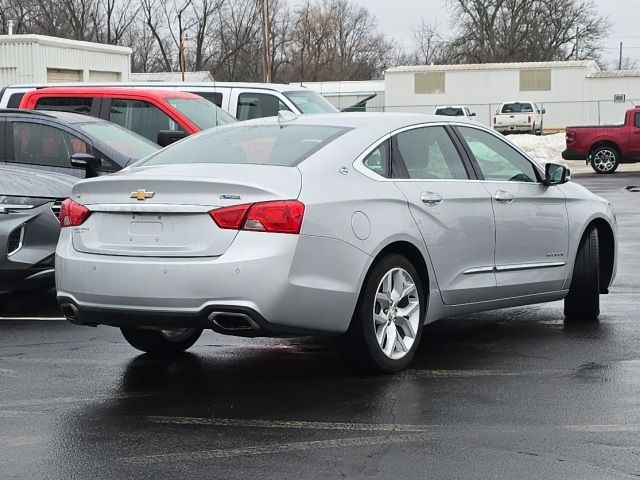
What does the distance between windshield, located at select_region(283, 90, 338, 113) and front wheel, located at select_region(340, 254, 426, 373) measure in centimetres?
1102

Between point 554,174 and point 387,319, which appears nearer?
point 387,319

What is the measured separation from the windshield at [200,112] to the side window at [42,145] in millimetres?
3528

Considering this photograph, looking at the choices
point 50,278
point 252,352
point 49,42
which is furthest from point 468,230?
point 49,42

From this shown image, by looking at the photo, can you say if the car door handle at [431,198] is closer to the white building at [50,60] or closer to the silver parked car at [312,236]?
the silver parked car at [312,236]

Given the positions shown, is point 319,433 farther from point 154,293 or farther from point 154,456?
point 154,293

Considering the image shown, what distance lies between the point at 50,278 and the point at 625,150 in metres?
25.6

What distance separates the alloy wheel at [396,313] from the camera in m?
6.86

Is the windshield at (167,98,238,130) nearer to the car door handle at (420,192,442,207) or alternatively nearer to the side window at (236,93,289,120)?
the side window at (236,93,289,120)

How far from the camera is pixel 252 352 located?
7.82m

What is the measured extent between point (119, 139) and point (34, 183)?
1.98 metres

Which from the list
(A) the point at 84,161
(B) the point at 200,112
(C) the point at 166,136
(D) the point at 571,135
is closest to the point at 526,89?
(D) the point at 571,135

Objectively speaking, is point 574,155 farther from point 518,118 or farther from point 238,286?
point 238,286

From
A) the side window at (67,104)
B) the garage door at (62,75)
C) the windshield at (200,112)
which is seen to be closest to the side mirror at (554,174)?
the windshield at (200,112)

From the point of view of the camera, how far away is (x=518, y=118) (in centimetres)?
5719
